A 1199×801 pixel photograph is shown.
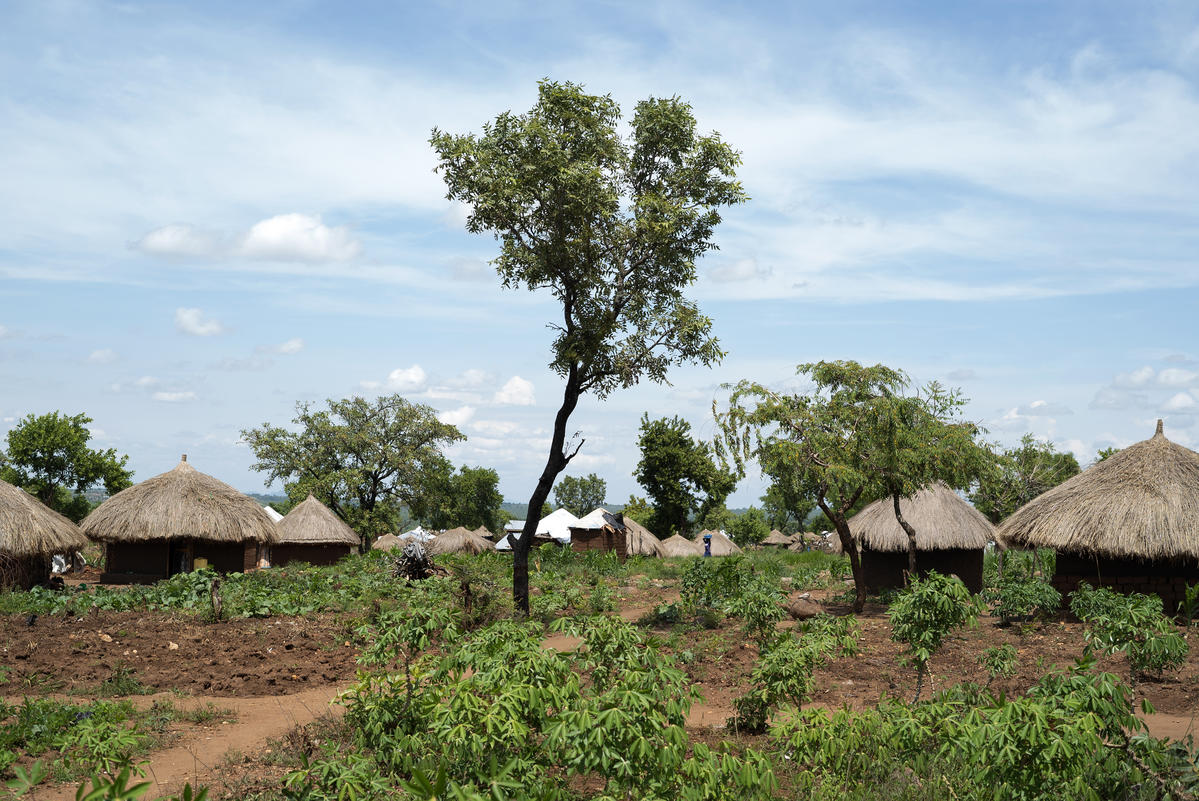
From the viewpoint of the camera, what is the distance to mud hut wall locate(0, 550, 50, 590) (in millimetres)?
16797

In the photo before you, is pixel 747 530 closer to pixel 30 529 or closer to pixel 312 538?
pixel 312 538

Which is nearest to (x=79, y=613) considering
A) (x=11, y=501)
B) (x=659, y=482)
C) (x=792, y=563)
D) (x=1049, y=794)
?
(x=11, y=501)

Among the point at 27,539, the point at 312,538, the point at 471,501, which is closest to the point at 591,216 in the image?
the point at 27,539

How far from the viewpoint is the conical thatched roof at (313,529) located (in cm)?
2898

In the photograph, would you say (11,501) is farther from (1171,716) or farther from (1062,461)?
(1062,461)

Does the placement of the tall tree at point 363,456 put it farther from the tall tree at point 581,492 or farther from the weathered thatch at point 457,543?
the tall tree at point 581,492

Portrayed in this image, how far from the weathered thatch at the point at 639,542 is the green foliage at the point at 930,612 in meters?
28.4

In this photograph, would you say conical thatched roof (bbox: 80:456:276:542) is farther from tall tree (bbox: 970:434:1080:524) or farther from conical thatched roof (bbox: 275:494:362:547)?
tall tree (bbox: 970:434:1080:524)

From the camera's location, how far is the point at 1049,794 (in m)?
4.40

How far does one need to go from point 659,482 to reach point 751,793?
43715mm

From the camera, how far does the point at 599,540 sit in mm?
35000

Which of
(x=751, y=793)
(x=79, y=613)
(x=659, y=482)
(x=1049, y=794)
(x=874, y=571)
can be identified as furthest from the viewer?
(x=659, y=482)

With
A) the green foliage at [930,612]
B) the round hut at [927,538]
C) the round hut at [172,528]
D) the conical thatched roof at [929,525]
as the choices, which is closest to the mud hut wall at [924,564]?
the round hut at [927,538]

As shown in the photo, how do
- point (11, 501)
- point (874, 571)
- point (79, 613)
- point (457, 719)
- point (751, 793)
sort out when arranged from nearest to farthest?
point (457, 719), point (751, 793), point (79, 613), point (11, 501), point (874, 571)
